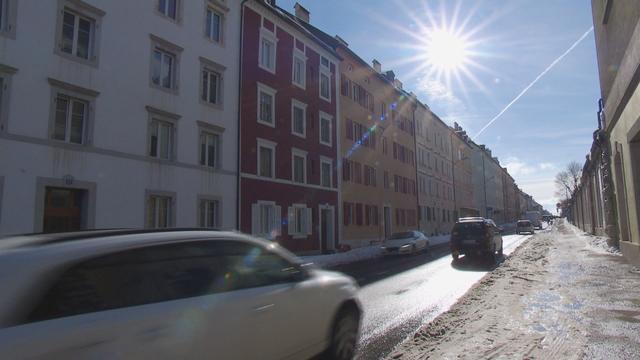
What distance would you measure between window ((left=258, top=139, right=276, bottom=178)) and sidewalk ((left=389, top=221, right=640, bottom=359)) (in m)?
14.7

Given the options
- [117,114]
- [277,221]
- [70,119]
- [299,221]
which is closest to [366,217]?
[299,221]

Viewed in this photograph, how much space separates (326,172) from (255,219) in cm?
873

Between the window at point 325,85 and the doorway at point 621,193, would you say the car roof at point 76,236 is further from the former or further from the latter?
the window at point 325,85

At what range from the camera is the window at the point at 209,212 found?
65.6ft

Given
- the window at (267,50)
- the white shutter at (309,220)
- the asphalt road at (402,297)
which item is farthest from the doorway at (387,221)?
the asphalt road at (402,297)

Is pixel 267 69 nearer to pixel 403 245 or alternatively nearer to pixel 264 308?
pixel 403 245

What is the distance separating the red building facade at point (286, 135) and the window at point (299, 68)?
0.06 meters

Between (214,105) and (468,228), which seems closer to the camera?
(468,228)

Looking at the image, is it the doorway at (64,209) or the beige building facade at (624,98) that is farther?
the doorway at (64,209)

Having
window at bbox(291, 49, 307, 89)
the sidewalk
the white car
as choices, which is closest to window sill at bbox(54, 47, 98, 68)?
window at bbox(291, 49, 307, 89)

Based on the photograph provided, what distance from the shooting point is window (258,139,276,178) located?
23938mm

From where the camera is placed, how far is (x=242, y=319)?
12.4 ft

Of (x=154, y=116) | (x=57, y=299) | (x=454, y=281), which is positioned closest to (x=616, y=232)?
(x=454, y=281)

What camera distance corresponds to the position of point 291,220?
2547 centimetres
